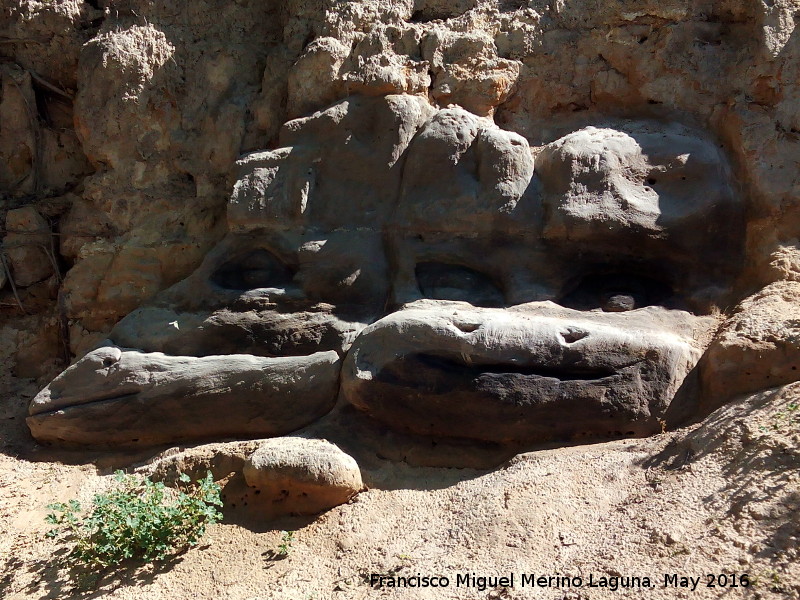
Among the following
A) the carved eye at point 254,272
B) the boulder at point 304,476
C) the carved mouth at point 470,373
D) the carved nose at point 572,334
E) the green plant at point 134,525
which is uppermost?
the carved eye at point 254,272

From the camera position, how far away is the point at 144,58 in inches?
214

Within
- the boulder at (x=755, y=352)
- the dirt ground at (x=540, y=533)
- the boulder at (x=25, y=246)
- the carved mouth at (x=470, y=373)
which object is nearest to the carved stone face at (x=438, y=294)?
the carved mouth at (x=470, y=373)

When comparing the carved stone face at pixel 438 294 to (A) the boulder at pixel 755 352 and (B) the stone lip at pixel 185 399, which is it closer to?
(B) the stone lip at pixel 185 399

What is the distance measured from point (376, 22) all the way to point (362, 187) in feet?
4.25

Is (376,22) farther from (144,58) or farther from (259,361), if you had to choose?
(259,361)

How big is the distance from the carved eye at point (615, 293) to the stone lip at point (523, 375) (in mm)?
218

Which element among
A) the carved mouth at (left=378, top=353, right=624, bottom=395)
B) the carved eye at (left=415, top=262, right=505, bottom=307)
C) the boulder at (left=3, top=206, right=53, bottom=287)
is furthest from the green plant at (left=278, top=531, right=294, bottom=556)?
the boulder at (left=3, top=206, right=53, bottom=287)

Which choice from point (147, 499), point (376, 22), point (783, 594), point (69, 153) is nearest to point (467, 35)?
point (376, 22)

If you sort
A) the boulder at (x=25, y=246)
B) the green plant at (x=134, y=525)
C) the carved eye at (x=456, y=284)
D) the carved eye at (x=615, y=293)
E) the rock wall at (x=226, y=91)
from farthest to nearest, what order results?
the boulder at (x=25, y=246)
the rock wall at (x=226, y=91)
the carved eye at (x=456, y=284)
the carved eye at (x=615, y=293)
the green plant at (x=134, y=525)

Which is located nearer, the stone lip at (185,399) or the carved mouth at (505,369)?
the carved mouth at (505,369)

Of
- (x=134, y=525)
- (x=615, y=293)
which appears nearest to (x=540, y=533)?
(x=615, y=293)

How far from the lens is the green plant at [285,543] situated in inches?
141

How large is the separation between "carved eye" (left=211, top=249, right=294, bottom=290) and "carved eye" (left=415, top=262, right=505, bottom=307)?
83 cm

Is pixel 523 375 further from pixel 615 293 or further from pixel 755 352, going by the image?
pixel 755 352
